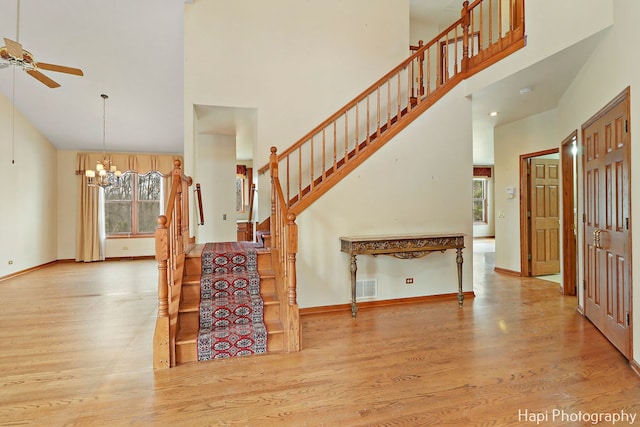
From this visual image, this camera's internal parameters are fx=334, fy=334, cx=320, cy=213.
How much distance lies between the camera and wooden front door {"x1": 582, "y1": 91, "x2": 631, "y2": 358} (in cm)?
265

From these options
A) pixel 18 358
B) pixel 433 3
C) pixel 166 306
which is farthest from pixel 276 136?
pixel 433 3

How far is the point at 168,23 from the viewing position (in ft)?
16.4

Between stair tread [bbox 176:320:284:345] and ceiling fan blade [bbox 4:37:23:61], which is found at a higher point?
ceiling fan blade [bbox 4:37:23:61]

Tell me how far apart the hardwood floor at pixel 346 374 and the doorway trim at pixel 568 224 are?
2.71 ft

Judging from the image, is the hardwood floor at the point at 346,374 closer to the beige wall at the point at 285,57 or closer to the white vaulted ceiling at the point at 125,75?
the beige wall at the point at 285,57

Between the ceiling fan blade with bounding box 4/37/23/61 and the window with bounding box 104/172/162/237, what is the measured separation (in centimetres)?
621

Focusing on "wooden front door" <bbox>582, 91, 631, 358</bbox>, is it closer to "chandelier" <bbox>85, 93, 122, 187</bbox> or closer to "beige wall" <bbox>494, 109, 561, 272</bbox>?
"beige wall" <bbox>494, 109, 561, 272</bbox>

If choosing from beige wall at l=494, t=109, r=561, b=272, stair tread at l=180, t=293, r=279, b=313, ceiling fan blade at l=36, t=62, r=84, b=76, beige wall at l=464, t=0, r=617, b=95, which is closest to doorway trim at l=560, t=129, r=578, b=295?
beige wall at l=494, t=109, r=561, b=272

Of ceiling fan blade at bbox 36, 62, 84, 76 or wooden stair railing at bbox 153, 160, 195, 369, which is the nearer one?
wooden stair railing at bbox 153, 160, 195, 369

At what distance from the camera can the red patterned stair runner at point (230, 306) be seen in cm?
286

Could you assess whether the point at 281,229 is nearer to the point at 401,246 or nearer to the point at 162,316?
the point at 162,316

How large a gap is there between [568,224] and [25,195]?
396 inches

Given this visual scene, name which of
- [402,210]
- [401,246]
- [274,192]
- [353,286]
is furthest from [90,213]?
[401,246]

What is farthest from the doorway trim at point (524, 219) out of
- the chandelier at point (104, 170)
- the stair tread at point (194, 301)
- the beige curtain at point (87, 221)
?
the beige curtain at point (87, 221)
